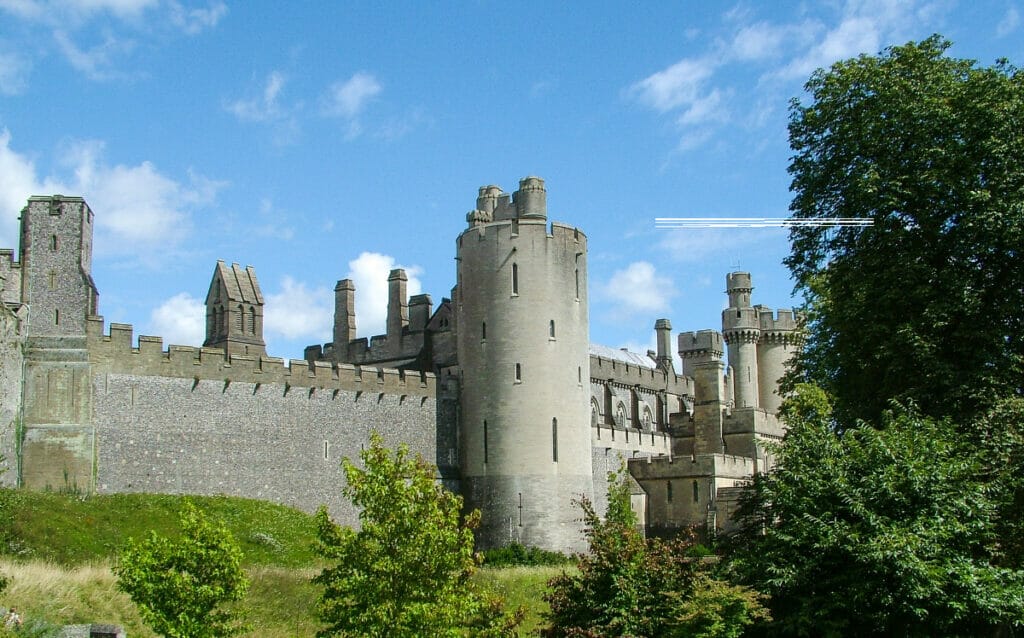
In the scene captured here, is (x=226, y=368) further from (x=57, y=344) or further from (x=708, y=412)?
(x=708, y=412)

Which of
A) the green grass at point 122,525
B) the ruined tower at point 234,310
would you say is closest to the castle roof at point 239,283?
the ruined tower at point 234,310

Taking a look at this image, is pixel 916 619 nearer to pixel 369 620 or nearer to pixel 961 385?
pixel 961 385

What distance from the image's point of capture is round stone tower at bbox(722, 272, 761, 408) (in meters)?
61.4

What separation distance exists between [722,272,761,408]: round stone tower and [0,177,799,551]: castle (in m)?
9.02

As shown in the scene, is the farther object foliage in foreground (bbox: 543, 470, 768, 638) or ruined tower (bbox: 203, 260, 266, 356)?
ruined tower (bbox: 203, 260, 266, 356)

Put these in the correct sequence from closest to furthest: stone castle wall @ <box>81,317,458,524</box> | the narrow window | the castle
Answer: the castle
stone castle wall @ <box>81,317,458,524</box>
the narrow window

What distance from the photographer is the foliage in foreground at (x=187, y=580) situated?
16.9 meters

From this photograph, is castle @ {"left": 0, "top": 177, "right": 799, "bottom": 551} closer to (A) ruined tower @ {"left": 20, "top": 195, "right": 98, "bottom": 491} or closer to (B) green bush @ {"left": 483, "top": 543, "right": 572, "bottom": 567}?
(A) ruined tower @ {"left": 20, "top": 195, "right": 98, "bottom": 491}

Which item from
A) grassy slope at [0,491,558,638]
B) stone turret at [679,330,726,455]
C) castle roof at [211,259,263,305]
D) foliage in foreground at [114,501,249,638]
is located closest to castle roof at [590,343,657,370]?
stone turret at [679,330,726,455]

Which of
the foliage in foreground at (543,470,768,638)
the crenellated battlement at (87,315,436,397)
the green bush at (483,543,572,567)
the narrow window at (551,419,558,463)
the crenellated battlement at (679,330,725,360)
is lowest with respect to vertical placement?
the green bush at (483,543,572,567)

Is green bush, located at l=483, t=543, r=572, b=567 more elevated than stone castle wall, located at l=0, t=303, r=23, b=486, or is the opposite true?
stone castle wall, located at l=0, t=303, r=23, b=486

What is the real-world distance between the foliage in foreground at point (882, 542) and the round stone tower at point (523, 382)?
18849 millimetres

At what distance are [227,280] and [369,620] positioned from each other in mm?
31487

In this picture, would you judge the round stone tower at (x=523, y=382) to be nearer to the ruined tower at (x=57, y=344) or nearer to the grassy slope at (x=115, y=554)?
the grassy slope at (x=115, y=554)
